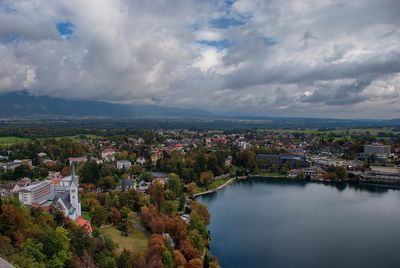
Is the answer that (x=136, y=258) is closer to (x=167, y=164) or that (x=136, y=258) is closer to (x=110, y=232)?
(x=110, y=232)

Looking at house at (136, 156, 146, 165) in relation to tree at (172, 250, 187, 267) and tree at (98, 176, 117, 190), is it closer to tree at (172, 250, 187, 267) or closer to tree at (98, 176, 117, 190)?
tree at (98, 176, 117, 190)

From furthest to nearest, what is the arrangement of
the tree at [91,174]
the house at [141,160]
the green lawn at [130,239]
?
the house at [141,160] < the tree at [91,174] < the green lawn at [130,239]

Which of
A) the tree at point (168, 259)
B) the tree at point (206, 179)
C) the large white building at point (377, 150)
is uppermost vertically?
the large white building at point (377, 150)

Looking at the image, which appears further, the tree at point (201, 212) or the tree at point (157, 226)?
the tree at point (201, 212)

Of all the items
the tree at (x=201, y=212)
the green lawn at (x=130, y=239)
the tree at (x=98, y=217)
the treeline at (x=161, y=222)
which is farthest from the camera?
the tree at (x=201, y=212)

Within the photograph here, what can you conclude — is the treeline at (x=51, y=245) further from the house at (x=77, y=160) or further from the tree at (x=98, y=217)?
the house at (x=77, y=160)

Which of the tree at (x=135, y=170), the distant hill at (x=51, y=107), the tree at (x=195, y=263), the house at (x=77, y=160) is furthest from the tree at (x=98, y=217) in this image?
the distant hill at (x=51, y=107)

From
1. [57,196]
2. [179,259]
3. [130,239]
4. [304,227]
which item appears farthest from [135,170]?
[179,259]
